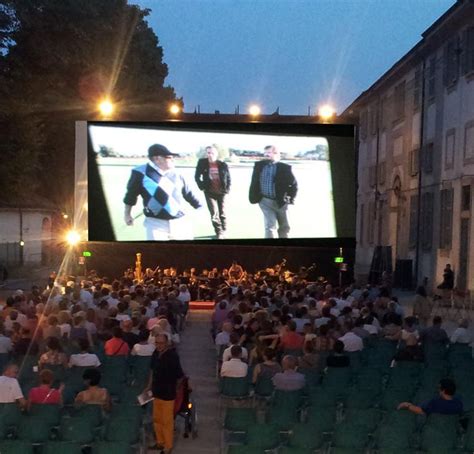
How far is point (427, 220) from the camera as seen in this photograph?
3011 cm

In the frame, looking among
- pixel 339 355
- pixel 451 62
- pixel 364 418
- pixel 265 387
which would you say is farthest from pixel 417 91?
pixel 364 418

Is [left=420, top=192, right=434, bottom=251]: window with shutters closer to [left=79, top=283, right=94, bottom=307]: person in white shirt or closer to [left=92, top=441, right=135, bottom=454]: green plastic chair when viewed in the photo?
[left=79, top=283, right=94, bottom=307]: person in white shirt

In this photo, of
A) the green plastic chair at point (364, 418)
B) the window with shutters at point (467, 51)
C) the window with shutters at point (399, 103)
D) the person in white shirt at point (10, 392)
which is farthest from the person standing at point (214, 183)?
the green plastic chair at point (364, 418)

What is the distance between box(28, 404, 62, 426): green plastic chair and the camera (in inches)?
334

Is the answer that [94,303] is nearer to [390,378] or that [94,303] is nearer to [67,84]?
[390,378]

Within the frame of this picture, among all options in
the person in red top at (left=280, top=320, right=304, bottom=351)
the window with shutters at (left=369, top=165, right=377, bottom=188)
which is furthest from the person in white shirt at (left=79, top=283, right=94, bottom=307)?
the window with shutters at (left=369, top=165, right=377, bottom=188)

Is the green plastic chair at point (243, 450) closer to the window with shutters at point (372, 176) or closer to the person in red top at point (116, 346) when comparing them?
the person in red top at point (116, 346)

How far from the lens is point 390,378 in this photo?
35.4 feet

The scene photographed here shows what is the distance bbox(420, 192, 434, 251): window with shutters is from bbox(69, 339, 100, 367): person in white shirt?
20.5 meters

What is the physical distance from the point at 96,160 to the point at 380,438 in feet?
62.6

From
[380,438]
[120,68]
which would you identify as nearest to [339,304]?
[380,438]

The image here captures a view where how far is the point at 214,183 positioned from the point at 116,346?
47.2ft

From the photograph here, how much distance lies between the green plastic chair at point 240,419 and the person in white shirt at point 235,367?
75.2 inches

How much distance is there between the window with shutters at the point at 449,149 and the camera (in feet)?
88.4
